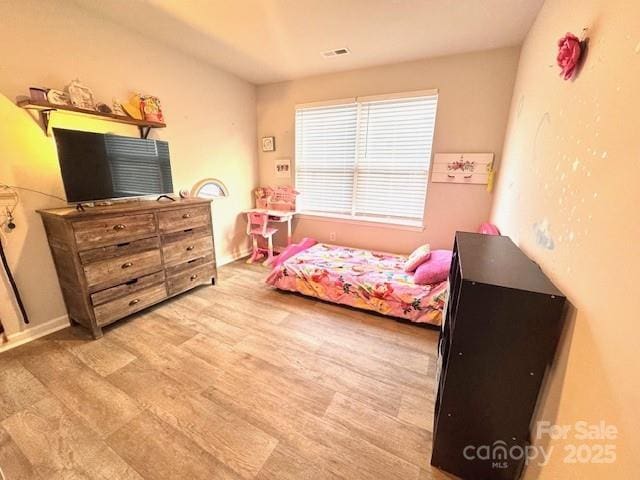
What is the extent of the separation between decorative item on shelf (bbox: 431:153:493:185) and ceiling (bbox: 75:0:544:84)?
1048 mm

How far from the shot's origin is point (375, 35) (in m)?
2.36

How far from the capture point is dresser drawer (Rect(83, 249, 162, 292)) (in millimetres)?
1966

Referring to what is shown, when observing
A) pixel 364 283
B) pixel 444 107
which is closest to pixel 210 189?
pixel 364 283

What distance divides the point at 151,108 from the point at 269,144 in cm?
172

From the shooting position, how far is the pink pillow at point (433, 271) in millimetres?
2275

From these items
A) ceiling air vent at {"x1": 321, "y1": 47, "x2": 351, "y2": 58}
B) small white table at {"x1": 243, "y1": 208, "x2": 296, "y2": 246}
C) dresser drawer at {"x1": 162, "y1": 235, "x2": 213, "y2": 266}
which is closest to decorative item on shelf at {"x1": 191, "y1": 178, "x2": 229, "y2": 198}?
small white table at {"x1": 243, "y1": 208, "x2": 296, "y2": 246}

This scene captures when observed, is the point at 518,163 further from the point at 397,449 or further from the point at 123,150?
the point at 123,150

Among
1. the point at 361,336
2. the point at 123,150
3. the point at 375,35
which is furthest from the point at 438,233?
the point at 123,150

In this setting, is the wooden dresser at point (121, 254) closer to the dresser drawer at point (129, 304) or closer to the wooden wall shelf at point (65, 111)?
the dresser drawer at point (129, 304)

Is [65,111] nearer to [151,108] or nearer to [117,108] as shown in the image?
[117,108]

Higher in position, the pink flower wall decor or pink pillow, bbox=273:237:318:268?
the pink flower wall decor

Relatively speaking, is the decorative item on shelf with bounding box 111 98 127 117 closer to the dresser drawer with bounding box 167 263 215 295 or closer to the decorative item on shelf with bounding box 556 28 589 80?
the dresser drawer with bounding box 167 263 215 295

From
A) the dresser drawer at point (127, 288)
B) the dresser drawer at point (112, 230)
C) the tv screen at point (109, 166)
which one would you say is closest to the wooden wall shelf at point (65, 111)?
the tv screen at point (109, 166)

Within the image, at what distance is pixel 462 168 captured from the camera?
9.52 feet
